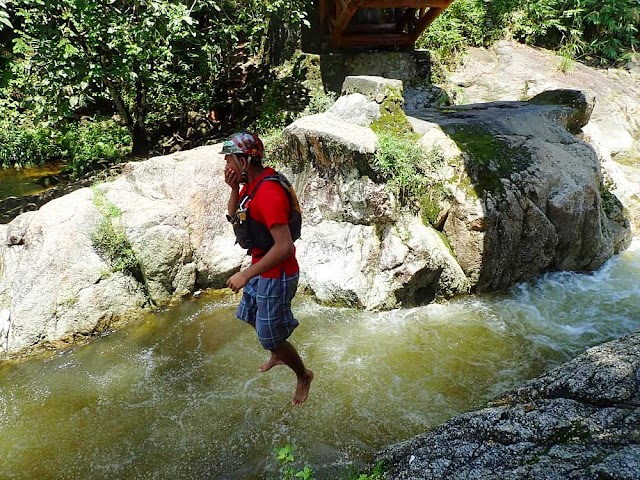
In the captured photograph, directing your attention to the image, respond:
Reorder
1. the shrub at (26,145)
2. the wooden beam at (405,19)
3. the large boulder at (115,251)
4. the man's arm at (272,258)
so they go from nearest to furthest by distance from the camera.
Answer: the man's arm at (272,258) < the large boulder at (115,251) < the shrub at (26,145) < the wooden beam at (405,19)

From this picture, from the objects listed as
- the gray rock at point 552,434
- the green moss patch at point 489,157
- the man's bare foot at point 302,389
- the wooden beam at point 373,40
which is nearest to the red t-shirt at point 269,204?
the man's bare foot at point 302,389

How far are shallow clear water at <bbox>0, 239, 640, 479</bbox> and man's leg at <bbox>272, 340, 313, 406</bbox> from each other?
0.99 ft

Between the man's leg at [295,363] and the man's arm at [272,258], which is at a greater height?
the man's arm at [272,258]

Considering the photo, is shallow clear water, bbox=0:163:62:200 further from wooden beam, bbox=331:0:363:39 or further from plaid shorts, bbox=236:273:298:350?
plaid shorts, bbox=236:273:298:350

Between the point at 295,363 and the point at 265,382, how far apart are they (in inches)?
31.4

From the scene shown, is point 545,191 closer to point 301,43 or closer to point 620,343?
point 620,343

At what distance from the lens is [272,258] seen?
2.65 m

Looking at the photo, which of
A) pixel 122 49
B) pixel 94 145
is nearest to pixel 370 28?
pixel 122 49

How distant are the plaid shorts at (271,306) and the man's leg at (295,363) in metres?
0.11

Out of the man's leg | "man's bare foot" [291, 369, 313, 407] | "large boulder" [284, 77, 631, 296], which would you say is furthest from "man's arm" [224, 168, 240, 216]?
"large boulder" [284, 77, 631, 296]

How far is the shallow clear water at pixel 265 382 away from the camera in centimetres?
331

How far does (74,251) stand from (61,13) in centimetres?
462

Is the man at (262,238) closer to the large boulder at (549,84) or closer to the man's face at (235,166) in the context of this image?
the man's face at (235,166)

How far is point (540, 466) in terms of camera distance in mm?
1939
